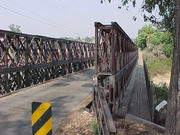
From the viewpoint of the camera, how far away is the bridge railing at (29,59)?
9.73m

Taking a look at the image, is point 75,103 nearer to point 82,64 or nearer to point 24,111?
point 24,111

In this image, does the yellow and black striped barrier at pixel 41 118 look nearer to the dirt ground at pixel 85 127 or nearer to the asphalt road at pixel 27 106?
the dirt ground at pixel 85 127

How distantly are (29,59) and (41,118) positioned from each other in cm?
1289

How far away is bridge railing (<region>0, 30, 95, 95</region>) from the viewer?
9734mm

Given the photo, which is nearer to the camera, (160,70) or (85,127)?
(85,127)

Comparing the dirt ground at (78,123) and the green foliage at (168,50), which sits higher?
the green foliage at (168,50)

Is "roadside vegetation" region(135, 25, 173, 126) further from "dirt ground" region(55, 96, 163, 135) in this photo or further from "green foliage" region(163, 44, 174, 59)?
"dirt ground" region(55, 96, 163, 135)

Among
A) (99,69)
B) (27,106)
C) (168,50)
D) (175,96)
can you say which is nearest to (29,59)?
(27,106)

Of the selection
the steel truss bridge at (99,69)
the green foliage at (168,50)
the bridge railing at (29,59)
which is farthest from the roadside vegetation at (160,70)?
the bridge railing at (29,59)

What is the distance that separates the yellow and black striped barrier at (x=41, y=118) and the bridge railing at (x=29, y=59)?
7149 mm

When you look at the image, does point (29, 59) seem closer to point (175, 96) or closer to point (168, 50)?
point (175, 96)

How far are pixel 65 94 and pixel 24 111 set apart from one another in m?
2.99

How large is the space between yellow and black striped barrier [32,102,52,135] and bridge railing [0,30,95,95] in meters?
7.15

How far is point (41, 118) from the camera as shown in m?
2.94
